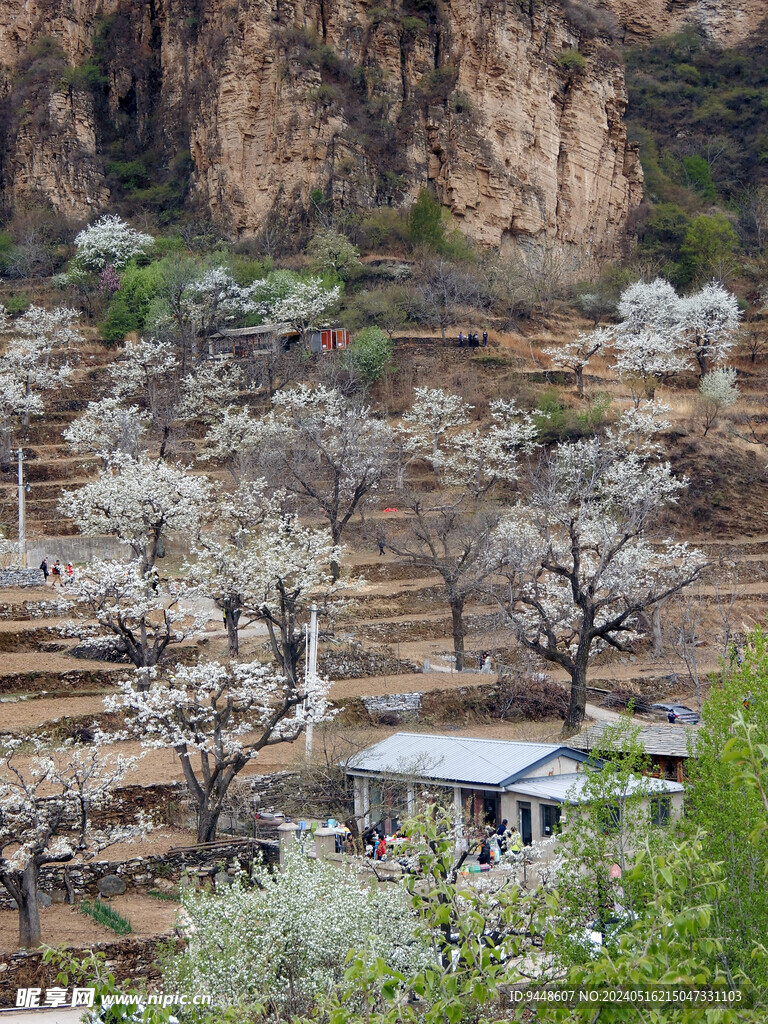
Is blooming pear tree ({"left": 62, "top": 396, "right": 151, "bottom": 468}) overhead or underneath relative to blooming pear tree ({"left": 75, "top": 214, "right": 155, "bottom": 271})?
underneath

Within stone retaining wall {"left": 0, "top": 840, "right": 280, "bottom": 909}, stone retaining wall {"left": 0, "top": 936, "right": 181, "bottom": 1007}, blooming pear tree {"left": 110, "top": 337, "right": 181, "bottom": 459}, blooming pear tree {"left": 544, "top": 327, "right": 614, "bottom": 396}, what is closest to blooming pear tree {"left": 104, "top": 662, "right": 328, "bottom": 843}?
stone retaining wall {"left": 0, "top": 840, "right": 280, "bottom": 909}

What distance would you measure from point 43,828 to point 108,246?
5345 cm

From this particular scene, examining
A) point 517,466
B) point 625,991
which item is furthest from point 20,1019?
point 517,466

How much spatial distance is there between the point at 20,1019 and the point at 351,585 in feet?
61.7

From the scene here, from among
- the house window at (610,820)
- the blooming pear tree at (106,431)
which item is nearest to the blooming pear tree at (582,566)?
the house window at (610,820)

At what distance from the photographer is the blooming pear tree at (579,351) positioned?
57162 mm

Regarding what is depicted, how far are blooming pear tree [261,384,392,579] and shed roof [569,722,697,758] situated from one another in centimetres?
1496

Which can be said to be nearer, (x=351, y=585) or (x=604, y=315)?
(x=351, y=585)

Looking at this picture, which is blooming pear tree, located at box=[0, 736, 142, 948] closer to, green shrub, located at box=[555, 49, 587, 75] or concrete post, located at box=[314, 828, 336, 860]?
concrete post, located at box=[314, 828, 336, 860]

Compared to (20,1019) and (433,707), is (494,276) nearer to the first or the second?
(433,707)

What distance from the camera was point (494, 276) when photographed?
65.2 metres

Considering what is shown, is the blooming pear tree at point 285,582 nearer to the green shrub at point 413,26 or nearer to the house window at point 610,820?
the house window at point 610,820

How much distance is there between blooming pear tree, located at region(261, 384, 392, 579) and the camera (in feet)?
139

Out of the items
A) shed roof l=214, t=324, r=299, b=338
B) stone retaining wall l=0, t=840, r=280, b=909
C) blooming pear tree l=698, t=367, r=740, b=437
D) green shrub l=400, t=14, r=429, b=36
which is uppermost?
green shrub l=400, t=14, r=429, b=36
